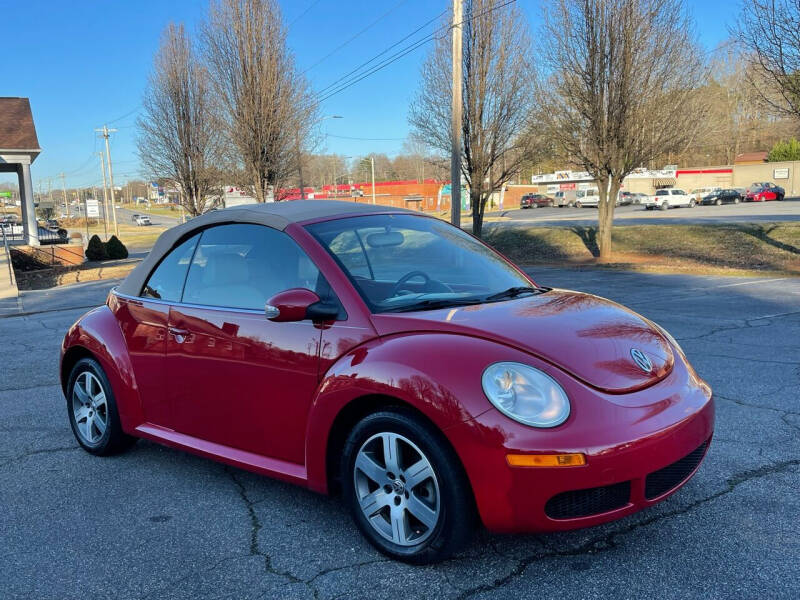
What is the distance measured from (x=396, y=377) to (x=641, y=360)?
1120 millimetres

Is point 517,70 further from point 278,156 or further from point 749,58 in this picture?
point 278,156

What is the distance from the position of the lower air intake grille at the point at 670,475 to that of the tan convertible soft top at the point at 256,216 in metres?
2.08

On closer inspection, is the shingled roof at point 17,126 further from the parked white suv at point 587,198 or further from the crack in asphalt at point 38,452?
the parked white suv at point 587,198

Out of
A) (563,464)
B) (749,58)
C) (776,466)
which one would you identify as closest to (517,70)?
(749,58)

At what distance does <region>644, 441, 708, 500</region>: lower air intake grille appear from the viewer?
2.65 meters

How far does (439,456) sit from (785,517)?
183 cm

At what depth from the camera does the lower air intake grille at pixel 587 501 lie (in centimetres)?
252

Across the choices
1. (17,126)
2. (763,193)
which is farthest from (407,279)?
(763,193)

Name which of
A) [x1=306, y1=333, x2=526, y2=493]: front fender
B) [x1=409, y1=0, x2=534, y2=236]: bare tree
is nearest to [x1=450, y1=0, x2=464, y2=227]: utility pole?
[x1=409, y1=0, x2=534, y2=236]: bare tree

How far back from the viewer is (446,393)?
2613mm

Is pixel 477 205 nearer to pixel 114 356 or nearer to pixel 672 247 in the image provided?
pixel 672 247

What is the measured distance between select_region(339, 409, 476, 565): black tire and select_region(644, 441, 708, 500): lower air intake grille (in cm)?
73

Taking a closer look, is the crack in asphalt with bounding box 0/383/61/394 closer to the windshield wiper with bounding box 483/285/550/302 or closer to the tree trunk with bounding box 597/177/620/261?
the windshield wiper with bounding box 483/285/550/302

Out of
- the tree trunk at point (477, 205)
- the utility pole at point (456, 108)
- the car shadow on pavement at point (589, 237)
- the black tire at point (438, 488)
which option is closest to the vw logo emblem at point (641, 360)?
the black tire at point (438, 488)
